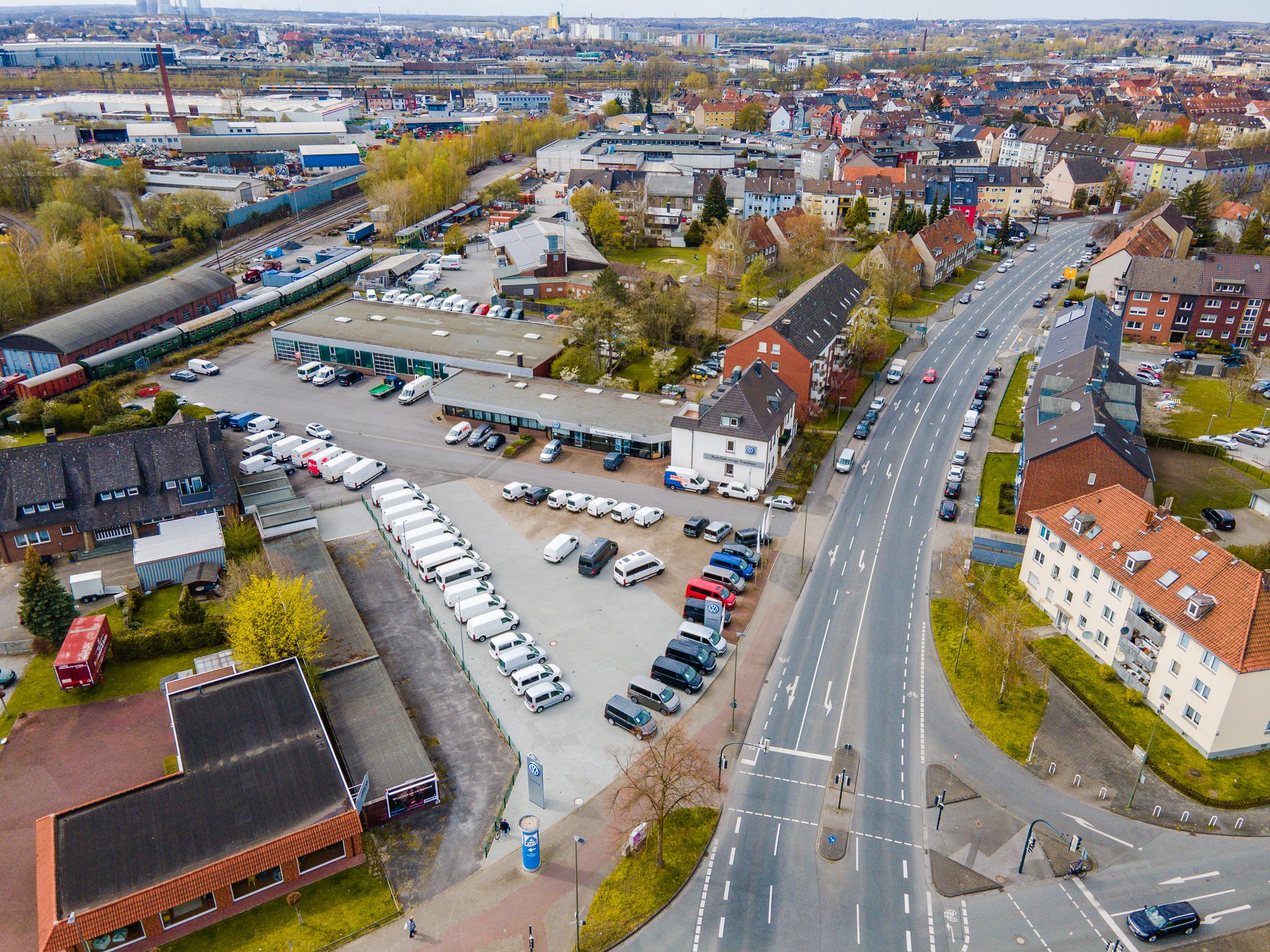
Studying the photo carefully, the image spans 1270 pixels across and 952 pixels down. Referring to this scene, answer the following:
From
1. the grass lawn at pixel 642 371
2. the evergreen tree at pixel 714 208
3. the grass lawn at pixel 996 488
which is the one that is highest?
the evergreen tree at pixel 714 208

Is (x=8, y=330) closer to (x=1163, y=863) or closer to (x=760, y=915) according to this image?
(x=760, y=915)

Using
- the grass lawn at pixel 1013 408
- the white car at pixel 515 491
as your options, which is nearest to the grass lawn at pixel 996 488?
the grass lawn at pixel 1013 408

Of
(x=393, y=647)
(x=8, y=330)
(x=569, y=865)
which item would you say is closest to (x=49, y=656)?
(x=393, y=647)

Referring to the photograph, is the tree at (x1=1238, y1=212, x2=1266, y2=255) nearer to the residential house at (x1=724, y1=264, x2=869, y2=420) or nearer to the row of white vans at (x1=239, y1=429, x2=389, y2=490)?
the residential house at (x1=724, y1=264, x2=869, y2=420)

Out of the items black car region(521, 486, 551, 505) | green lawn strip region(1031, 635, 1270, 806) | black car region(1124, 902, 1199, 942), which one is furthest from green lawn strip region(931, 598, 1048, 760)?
black car region(521, 486, 551, 505)

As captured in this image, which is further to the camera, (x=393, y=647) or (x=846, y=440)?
(x=846, y=440)

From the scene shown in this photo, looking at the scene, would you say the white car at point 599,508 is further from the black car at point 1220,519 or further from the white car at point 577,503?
the black car at point 1220,519

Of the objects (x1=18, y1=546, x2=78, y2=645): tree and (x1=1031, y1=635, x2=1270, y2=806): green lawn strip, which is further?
(x1=18, y1=546, x2=78, y2=645): tree
